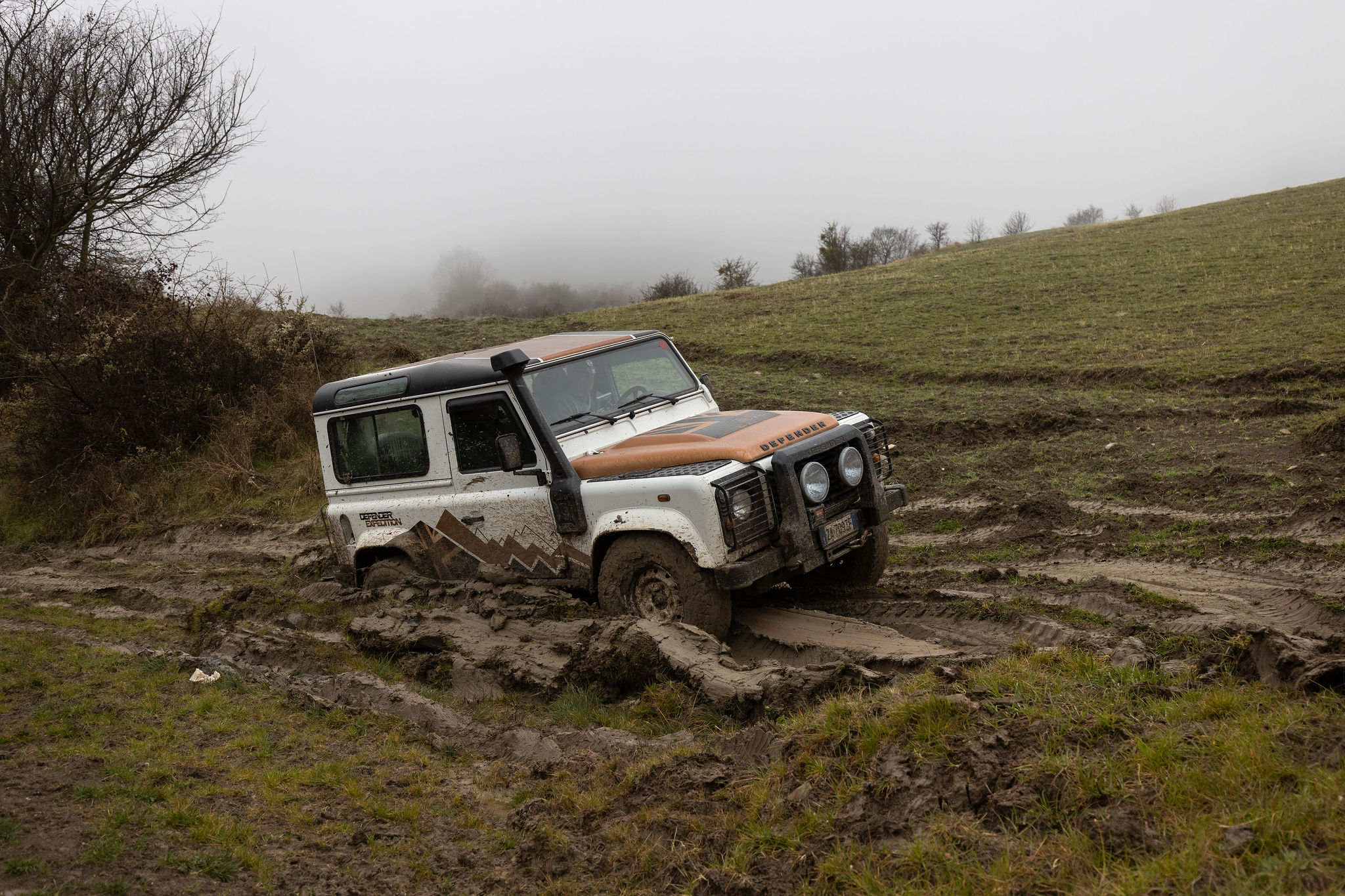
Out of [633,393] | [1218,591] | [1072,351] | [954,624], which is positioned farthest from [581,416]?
[1072,351]

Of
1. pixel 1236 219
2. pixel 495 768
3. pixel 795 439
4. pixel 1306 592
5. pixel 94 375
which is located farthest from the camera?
pixel 1236 219

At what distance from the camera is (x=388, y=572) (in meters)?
7.21

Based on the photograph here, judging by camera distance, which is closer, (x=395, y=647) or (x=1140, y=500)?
(x=395, y=647)

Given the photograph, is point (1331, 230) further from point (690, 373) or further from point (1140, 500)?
point (690, 373)

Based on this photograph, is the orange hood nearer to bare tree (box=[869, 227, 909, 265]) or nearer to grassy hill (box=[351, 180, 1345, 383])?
grassy hill (box=[351, 180, 1345, 383])

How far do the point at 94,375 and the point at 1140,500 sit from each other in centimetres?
1526

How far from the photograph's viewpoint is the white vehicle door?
6125 millimetres

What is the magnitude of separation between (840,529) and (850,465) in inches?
17.5

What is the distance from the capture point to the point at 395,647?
20.4 ft

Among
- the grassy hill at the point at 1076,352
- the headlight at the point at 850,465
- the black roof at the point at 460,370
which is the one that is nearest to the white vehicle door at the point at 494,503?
the black roof at the point at 460,370

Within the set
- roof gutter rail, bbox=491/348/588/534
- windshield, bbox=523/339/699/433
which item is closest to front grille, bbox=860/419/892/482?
windshield, bbox=523/339/699/433

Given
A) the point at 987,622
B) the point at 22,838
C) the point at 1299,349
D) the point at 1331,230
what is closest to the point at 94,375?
the point at 22,838

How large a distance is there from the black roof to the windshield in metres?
0.11

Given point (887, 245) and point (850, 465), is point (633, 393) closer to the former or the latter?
point (850, 465)
